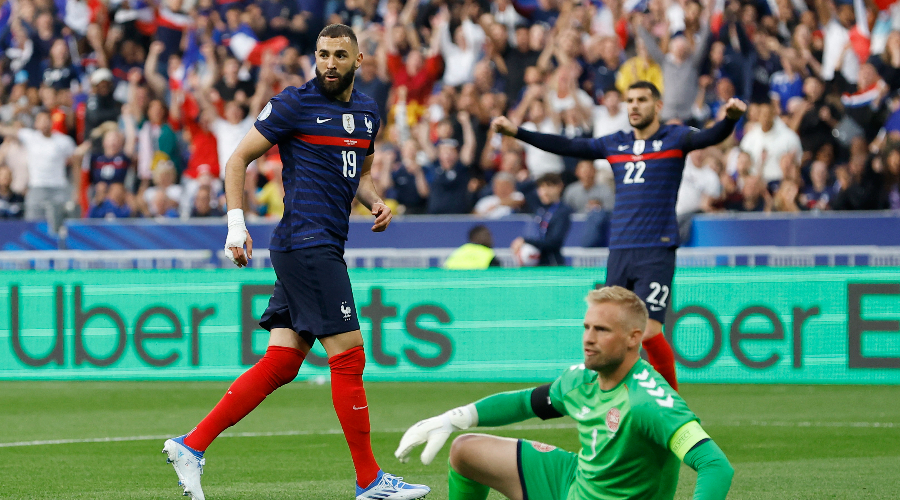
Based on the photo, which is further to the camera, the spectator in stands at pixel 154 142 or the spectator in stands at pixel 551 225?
the spectator in stands at pixel 154 142

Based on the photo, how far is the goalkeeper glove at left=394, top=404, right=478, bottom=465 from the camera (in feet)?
14.9

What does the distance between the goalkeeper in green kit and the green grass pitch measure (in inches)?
80.9

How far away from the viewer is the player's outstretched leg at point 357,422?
622 centimetres

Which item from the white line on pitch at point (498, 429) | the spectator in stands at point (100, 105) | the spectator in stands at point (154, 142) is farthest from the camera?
the spectator in stands at point (100, 105)

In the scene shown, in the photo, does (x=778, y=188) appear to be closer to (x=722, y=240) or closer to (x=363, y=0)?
(x=722, y=240)

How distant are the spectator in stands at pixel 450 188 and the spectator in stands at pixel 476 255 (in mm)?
2296

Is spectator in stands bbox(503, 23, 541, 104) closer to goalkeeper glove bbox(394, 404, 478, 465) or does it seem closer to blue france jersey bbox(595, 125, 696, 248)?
blue france jersey bbox(595, 125, 696, 248)

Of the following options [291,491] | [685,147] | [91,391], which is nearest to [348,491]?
[291,491]

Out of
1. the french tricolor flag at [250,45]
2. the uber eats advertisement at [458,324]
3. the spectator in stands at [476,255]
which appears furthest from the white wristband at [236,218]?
the french tricolor flag at [250,45]

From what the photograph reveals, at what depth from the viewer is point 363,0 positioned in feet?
65.2

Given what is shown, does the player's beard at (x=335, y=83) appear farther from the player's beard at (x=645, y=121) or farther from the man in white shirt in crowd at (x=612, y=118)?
the man in white shirt in crowd at (x=612, y=118)

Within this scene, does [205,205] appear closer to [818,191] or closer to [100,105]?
[100,105]

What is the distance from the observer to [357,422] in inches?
249

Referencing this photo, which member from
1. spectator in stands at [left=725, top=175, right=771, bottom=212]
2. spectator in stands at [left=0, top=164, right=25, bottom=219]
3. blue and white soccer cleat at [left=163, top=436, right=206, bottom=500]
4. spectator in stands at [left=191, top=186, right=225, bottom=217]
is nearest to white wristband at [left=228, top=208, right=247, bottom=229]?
blue and white soccer cleat at [left=163, top=436, right=206, bottom=500]
